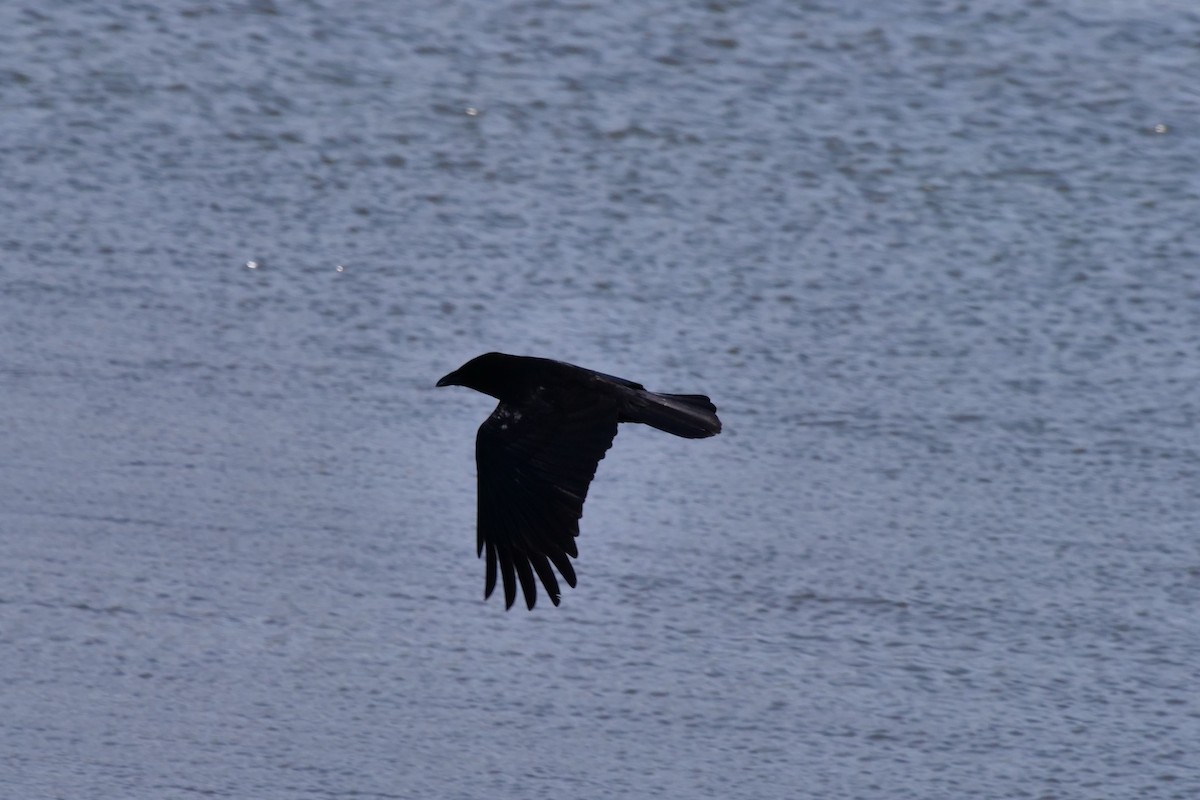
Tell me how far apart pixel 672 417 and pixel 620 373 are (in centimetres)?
123

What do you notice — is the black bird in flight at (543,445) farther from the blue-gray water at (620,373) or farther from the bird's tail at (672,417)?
the blue-gray water at (620,373)

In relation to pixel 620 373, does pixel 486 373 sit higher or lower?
higher

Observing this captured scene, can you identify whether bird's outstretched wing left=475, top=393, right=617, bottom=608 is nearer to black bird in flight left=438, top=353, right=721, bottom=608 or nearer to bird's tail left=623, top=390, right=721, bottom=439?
black bird in flight left=438, top=353, right=721, bottom=608

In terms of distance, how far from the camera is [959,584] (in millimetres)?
4852

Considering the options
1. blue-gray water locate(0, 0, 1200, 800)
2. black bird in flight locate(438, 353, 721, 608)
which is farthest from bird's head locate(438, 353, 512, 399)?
blue-gray water locate(0, 0, 1200, 800)

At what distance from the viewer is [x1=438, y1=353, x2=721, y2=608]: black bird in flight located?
388 cm

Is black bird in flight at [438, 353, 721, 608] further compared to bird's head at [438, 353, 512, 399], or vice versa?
bird's head at [438, 353, 512, 399]

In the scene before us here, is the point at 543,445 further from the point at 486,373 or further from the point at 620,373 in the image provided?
the point at 620,373

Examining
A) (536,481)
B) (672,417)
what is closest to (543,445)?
(536,481)

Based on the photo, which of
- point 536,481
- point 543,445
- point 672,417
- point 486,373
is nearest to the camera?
point 536,481

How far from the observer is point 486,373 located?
444 cm

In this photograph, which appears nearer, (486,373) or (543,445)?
(543,445)

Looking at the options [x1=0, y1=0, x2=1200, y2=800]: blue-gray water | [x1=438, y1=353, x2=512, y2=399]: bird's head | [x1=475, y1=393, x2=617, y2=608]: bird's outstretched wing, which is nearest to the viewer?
[x1=475, y1=393, x2=617, y2=608]: bird's outstretched wing

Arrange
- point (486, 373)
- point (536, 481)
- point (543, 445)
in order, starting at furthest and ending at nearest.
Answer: point (486, 373), point (543, 445), point (536, 481)
